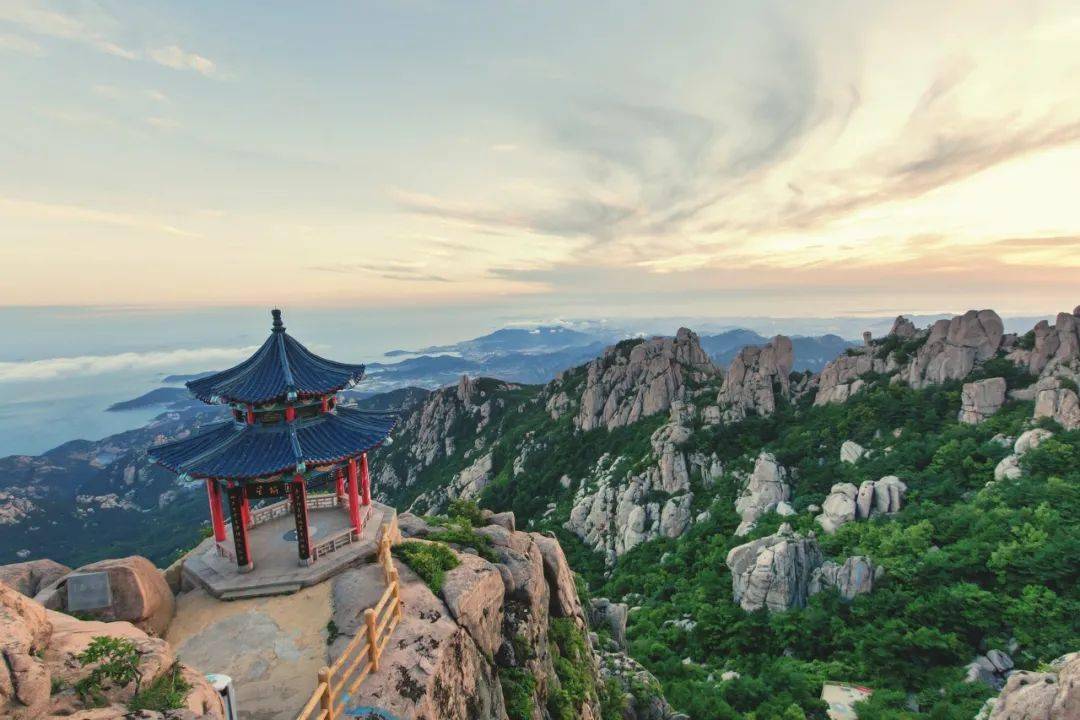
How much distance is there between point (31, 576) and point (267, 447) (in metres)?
7.83

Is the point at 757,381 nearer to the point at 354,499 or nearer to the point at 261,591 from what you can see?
the point at 354,499

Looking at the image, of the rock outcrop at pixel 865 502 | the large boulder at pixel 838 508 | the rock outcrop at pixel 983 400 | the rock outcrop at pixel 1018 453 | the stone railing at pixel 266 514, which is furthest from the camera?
the rock outcrop at pixel 983 400

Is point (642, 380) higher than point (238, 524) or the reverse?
the reverse

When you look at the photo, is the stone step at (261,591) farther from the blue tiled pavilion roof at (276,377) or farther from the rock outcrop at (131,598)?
the blue tiled pavilion roof at (276,377)

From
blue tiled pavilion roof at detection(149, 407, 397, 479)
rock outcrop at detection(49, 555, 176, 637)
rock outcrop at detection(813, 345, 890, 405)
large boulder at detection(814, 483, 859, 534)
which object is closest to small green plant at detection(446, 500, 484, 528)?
blue tiled pavilion roof at detection(149, 407, 397, 479)

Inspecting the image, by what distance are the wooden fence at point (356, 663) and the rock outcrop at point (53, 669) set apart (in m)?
1.94

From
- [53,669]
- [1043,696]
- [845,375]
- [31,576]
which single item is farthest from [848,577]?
[31,576]

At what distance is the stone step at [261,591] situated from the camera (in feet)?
52.8

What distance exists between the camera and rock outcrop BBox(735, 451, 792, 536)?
148 ft

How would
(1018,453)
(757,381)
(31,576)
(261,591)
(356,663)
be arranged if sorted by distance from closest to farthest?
1. (356,663)
2. (31,576)
3. (261,591)
4. (1018,453)
5. (757,381)

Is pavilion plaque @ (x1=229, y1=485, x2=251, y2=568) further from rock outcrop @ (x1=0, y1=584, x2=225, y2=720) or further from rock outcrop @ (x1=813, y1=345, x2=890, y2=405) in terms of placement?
rock outcrop @ (x1=813, y1=345, x2=890, y2=405)

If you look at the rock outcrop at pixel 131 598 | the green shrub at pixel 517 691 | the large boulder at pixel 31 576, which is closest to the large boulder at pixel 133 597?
the rock outcrop at pixel 131 598

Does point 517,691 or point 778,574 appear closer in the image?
point 517,691

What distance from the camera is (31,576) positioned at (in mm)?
15414
